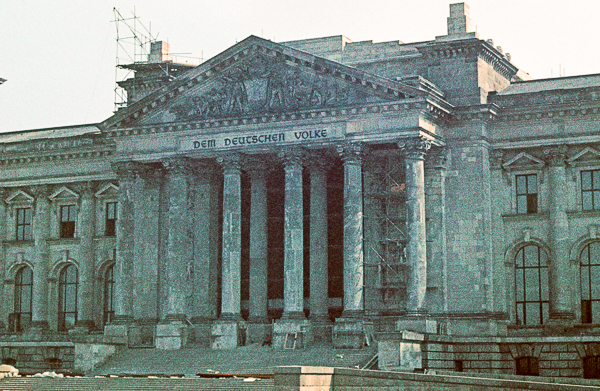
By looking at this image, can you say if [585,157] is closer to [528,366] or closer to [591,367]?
[591,367]

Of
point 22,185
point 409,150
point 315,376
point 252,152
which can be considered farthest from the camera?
point 22,185

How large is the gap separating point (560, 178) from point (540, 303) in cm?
654

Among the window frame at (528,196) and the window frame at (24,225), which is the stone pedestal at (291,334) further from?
the window frame at (24,225)

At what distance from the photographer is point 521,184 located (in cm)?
6112

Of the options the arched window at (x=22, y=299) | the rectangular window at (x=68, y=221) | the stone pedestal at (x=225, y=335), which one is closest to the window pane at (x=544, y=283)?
the stone pedestal at (x=225, y=335)

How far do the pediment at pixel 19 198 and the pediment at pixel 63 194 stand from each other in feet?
5.32

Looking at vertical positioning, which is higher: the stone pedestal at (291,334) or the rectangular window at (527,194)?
the rectangular window at (527,194)

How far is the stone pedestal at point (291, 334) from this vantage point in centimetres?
5859

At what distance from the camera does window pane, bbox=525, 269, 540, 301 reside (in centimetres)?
6034

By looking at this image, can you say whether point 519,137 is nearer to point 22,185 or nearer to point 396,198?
point 396,198

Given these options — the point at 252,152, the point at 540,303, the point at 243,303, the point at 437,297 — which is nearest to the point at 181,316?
the point at 243,303

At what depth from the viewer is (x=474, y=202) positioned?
A: 60281 millimetres

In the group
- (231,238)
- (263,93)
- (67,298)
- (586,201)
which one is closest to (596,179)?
(586,201)

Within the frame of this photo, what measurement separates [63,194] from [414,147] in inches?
1004
